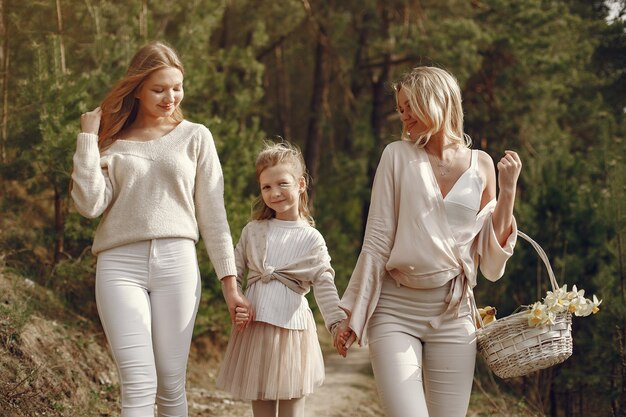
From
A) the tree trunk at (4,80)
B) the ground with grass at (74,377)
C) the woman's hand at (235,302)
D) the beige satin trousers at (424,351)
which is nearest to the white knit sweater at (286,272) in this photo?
the woman's hand at (235,302)

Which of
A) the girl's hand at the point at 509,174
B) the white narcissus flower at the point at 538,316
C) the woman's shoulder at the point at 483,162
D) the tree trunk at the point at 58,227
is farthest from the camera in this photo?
the tree trunk at the point at 58,227

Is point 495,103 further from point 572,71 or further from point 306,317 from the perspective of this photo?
point 306,317

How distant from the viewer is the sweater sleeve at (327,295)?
389cm

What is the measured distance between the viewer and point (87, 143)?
141 inches

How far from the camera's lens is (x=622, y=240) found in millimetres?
6480

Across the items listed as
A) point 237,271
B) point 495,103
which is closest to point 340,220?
point 495,103

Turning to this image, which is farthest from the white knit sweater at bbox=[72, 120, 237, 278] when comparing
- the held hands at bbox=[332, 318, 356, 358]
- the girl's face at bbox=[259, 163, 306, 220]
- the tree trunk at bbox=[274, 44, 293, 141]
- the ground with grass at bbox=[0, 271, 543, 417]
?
the tree trunk at bbox=[274, 44, 293, 141]

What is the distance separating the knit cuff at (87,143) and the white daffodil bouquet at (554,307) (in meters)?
1.95

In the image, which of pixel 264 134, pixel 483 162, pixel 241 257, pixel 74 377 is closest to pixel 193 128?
pixel 241 257

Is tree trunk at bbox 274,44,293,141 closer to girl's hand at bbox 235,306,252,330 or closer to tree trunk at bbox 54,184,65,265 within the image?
tree trunk at bbox 54,184,65,265

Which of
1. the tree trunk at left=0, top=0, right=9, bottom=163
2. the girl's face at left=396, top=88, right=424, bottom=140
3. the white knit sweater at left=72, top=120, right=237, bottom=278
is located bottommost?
the white knit sweater at left=72, top=120, right=237, bottom=278

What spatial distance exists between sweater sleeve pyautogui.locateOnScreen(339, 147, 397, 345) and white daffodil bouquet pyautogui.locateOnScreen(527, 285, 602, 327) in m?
0.64

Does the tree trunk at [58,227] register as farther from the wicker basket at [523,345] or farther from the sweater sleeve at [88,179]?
the wicker basket at [523,345]

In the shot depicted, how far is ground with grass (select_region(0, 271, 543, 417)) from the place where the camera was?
16.7 feet
